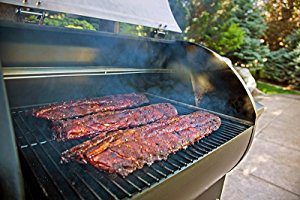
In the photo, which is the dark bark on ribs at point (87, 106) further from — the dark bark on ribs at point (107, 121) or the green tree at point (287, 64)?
the green tree at point (287, 64)

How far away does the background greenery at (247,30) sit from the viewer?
5.57m

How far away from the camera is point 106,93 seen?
6.77 feet

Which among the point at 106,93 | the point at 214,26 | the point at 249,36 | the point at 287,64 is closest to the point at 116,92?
the point at 106,93

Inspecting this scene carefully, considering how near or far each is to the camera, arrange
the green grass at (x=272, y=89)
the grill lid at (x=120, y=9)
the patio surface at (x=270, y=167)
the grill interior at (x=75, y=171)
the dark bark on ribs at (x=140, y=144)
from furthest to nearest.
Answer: the green grass at (x=272, y=89) < the patio surface at (x=270, y=167) < the grill lid at (x=120, y=9) < the dark bark on ribs at (x=140, y=144) < the grill interior at (x=75, y=171)

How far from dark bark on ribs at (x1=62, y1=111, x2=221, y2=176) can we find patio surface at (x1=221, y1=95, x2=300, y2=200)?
129 centimetres

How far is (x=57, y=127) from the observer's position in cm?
123

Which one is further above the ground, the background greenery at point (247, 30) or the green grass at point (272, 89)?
the background greenery at point (247, 30)

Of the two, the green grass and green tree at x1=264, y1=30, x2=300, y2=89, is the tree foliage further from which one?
the green grass

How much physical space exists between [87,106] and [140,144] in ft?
2.10

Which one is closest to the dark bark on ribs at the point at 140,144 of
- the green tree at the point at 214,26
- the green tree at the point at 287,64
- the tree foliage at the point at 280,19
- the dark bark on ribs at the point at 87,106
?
the dark bark on ribs at the point at 87,106

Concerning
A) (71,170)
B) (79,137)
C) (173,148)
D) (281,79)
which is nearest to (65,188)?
(71,170)

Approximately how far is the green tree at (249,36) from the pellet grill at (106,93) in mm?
6426

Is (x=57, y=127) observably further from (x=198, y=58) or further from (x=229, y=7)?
(x=229, y=7)

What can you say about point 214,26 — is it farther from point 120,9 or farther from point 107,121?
point 107,121
